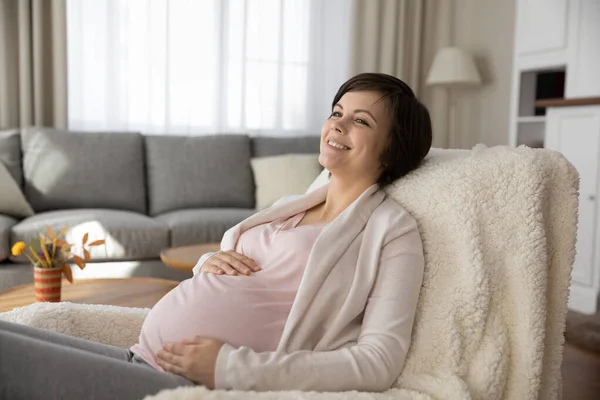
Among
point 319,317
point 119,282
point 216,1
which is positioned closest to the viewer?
point 319,317

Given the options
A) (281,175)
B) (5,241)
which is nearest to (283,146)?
(281,175)

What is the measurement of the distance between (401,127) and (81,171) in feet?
8.71

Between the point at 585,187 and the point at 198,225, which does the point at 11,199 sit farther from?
the point at 585,187

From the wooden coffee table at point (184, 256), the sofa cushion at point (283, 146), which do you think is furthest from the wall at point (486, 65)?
the wooden coffee table at point (184, 256)

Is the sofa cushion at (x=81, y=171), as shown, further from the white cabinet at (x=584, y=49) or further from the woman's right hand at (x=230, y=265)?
the white cabinet at (x=584, y=49)

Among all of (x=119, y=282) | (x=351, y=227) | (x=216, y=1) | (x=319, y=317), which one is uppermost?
(x=216, y=1)

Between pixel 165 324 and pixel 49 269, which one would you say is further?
pixel 49 269

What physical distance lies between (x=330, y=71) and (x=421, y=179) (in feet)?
11.5

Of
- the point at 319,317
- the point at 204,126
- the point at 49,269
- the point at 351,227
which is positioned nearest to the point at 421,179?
the point at 351,227

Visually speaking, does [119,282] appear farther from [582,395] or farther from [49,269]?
[582,395]

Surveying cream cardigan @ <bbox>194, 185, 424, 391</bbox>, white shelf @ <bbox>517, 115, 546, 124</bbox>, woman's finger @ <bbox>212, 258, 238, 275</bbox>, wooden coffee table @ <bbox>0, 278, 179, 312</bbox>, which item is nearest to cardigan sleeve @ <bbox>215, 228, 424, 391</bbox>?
cream cardigan @ <bbox>194, 185, 424, 391</bbox>

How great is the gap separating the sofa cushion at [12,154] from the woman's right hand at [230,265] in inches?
101

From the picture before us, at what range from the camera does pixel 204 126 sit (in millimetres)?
4203

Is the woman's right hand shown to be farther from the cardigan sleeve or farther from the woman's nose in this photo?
the woman's nose
